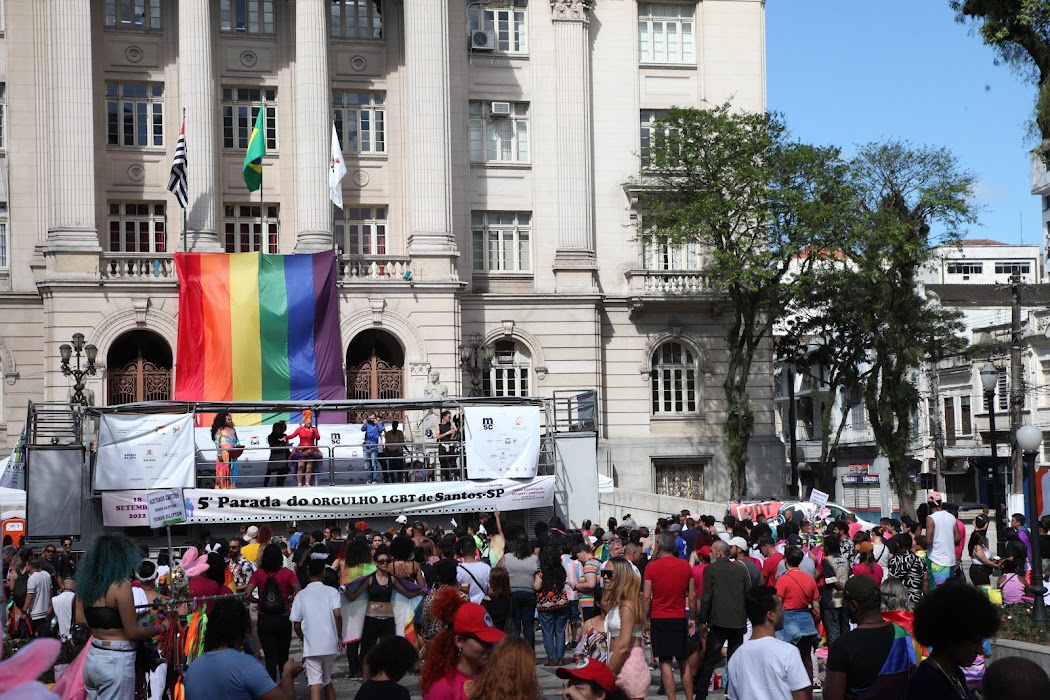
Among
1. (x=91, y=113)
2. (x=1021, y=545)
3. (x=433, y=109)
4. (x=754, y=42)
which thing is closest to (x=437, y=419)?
(x=433, y=109)

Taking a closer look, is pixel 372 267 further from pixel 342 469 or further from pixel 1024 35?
pixel 1024 35

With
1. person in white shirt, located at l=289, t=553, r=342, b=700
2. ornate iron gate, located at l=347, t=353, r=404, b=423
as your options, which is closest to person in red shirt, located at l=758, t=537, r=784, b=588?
person in white shirt, located at l=289, t=553, r=342, b=700

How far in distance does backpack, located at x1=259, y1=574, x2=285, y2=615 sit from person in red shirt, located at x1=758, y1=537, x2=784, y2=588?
18.7ft

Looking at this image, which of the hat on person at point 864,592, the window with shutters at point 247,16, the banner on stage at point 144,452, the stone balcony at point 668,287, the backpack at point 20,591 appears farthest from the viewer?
the stone balcony at point 668,287

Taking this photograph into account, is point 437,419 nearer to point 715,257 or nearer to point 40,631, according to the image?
point 715,257

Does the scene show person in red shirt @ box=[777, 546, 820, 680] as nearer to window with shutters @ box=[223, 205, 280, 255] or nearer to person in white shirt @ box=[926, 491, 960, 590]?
person in white shirt @ box=[926, 491, 960, 590]

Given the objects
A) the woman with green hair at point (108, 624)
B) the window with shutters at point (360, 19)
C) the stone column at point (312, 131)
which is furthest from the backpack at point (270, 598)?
the window with shutters at point (360, 19)

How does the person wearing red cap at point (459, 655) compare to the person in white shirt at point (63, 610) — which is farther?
the person in white shirt at point (63, 610)

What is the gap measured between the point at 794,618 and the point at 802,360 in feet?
132

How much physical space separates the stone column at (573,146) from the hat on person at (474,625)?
38.9 meters

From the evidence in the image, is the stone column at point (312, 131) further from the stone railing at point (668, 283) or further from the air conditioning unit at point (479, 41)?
the stone railing at point (668, 283)

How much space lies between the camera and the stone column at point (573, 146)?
4688 centimetres

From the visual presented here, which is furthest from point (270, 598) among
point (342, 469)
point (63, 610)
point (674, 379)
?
point (674, 379)

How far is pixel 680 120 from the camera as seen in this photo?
1791 inches
